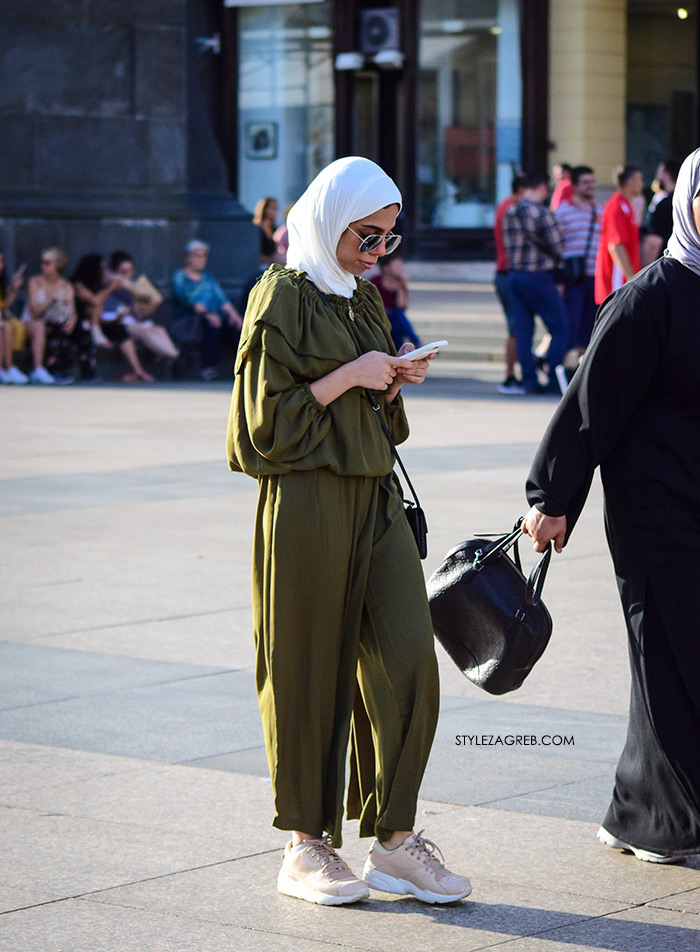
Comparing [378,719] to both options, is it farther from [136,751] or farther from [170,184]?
[170,184]

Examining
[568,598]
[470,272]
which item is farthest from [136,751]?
[470,272]

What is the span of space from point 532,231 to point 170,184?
5.12 m

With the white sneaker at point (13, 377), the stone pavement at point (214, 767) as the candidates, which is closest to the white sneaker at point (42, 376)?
the white sneaker at point (13, 377)

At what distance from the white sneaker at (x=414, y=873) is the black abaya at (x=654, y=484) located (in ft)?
1.82

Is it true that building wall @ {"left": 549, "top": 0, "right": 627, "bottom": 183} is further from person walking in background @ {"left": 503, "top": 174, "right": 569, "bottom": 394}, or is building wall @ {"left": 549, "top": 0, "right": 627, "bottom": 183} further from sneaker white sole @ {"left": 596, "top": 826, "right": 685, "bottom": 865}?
sneaker white sole @ {"left": 596, "top": 826, "right": 685, "bottom": 865}

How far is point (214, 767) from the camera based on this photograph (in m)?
5.24

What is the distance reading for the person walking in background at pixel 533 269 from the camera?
52.0 feet

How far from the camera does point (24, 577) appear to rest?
812 centimetres

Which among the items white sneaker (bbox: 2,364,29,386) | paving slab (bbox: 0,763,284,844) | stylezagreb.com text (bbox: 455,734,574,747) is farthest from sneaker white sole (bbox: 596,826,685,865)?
white sneaker (bbox: 2,364,29,386)

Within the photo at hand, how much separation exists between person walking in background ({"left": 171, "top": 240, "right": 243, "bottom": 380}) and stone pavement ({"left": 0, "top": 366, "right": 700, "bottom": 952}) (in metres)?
8.50

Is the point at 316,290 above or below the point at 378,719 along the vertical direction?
above

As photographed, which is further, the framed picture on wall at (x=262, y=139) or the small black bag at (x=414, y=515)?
the framed picture on wall at (x=262, y=139)

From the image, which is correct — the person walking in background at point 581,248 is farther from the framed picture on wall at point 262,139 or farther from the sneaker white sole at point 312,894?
the framed picture on wall at point 262,139

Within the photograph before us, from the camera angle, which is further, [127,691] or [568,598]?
[568,598]
